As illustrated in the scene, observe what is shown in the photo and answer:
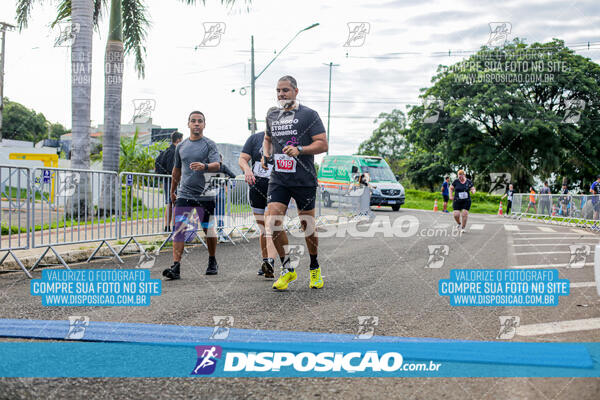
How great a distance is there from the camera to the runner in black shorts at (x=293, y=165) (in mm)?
5457

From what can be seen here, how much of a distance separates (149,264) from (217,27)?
11.1 m

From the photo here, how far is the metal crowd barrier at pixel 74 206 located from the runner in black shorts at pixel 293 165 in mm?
2803

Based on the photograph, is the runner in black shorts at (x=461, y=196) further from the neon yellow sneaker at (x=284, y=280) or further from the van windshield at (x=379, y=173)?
the van windshield at (x=379, y=173)

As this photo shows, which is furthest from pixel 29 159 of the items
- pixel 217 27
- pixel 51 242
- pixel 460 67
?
pixel 460 67

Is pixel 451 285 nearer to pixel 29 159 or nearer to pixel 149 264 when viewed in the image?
pixel 149 264

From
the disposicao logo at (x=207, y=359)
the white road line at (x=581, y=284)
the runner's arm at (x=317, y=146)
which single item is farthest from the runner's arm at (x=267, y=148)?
the white road line at (x=581, y=284)

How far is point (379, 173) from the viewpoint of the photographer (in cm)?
2461

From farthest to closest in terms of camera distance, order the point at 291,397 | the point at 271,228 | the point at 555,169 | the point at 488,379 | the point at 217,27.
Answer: the point at 555,169 < the point at 217,27 < the point at 271,228 < the point at 488,379 < the point at 291,397

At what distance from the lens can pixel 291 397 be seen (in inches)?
101

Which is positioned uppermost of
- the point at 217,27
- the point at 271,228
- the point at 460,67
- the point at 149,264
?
the point at 460,67

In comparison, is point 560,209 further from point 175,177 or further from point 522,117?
point 175,177

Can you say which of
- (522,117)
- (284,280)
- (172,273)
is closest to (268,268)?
(284,280)

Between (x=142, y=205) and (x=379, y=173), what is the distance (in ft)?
56.3

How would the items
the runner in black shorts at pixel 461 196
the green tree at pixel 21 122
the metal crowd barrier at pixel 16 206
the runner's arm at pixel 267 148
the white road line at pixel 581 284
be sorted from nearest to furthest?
the runner's arm at pixel 267 148 → the white road line at pixel 581 284 → the metal crowd barrier at pixel 16 206 → the runner in black shorts at pixel 461 196 → the green tree at pixel 21 122
